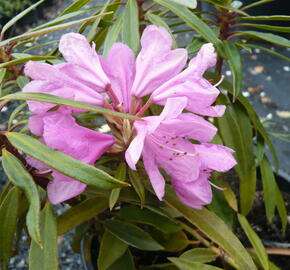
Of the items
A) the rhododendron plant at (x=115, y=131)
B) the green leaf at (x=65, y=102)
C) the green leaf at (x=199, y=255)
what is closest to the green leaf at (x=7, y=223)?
the rhododendron plant at (x=115, y=131)

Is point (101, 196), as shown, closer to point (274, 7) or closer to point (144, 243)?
point (144, 243)

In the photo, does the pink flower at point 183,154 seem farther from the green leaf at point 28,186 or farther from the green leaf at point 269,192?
the green leaf at point 269,192

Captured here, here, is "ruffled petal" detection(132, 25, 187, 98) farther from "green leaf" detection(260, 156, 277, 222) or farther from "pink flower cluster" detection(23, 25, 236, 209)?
"green leaf" detection(260, 156, 277, 222)

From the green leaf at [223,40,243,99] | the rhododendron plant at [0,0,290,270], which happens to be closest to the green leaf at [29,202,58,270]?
the rhododendron plant at [0,0,290,270]

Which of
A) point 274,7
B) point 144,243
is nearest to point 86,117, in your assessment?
point 144,243

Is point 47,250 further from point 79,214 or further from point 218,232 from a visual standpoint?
point 218,232
